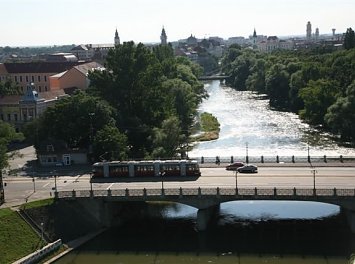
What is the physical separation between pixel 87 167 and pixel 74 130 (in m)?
6.69

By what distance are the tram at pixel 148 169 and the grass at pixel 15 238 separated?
1393cm

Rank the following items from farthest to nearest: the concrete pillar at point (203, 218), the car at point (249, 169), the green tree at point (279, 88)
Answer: the green tree at point (279, 88)
the car at point (249, 169)
the concrete pillar at point (203, 218)

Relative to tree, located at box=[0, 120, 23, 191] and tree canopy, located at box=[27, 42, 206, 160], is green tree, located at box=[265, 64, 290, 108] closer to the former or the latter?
tree canopy, located at box=[27, 42, 206, 160]

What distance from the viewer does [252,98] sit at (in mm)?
173750

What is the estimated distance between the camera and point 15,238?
5419cm

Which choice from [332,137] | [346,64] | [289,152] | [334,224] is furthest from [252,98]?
[334,224]

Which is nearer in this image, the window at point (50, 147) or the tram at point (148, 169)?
the tram at point (148, 169)

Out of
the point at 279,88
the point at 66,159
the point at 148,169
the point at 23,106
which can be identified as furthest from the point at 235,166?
the point at 279,88

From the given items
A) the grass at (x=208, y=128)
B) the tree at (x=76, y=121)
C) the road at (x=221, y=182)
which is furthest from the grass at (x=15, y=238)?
the grass at (x=208, y=128)

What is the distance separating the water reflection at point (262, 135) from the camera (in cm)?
9588

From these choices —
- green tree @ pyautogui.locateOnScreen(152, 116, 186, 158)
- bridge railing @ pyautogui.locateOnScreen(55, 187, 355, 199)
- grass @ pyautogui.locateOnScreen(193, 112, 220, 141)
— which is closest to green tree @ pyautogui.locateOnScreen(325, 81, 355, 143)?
grass @ pyautogui.locateOnScreen(193, 112, 220, 141)

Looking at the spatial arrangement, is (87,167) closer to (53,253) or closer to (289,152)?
(53,253)

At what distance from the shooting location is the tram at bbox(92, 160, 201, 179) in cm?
6681

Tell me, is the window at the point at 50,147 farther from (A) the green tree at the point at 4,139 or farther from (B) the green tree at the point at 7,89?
(B) the green tree at the point at 7,89
